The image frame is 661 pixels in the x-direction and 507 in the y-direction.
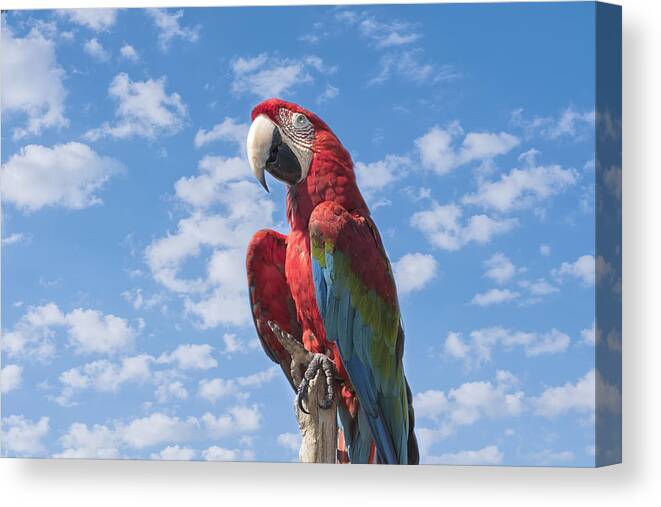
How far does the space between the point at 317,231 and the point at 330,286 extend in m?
0.22

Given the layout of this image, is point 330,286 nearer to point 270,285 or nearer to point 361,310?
point 361,310

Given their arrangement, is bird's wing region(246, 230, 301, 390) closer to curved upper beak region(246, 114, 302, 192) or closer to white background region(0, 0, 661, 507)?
curved upper beak region(246, 114, 302, 192)

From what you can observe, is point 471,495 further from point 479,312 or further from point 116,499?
point 116,499

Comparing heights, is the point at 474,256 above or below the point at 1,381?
above

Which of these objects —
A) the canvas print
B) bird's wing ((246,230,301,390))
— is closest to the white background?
the canvas print

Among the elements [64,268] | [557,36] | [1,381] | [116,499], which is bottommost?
[116,499]

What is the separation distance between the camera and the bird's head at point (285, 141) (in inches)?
220

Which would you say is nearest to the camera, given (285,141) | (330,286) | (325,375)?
(330,286)

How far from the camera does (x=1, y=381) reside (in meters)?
5.94

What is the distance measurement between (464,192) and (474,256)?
0.27 meters

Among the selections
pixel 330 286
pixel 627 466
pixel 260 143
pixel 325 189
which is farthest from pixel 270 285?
pixel 627 466

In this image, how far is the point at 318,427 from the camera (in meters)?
5.49


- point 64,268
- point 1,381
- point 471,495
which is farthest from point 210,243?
point 471,495

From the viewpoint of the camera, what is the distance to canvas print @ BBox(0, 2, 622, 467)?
17.8ft
